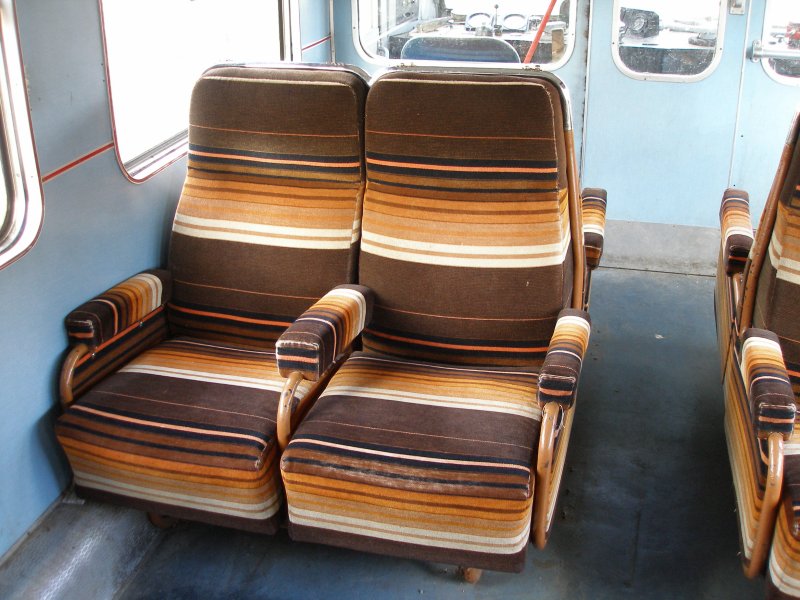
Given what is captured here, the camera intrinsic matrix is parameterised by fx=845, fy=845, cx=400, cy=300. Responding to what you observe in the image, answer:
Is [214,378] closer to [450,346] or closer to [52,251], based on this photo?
[52,251]

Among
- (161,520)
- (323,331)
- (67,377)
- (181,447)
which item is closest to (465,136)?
(323,331)

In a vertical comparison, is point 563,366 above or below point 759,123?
below

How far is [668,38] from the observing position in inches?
154

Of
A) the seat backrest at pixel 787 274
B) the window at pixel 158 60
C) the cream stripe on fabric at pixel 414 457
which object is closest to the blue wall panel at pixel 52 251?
the window at pixel 158 60

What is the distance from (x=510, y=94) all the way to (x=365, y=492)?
3.66ft

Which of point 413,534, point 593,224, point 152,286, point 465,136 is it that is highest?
point 465,136

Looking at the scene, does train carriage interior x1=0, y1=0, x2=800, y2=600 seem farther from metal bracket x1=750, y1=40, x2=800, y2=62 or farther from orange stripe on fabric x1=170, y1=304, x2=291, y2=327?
metal bracket x1=750, y1=40, x2=800, y2=62

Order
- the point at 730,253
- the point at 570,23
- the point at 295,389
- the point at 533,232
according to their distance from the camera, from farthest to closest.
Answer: the point at 570,23 → the point at 730,253 → the point at 533,232 → the point at 295,389

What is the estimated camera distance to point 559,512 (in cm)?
258

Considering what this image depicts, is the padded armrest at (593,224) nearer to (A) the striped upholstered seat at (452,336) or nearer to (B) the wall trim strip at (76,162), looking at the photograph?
(A) the striped upholstered seat at (452,336)

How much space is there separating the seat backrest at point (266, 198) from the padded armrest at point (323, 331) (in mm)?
170

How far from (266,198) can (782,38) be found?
258 cm

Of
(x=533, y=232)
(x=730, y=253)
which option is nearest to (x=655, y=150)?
(x=730, y=253)

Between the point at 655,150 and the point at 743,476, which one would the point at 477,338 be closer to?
the point at 743,476
